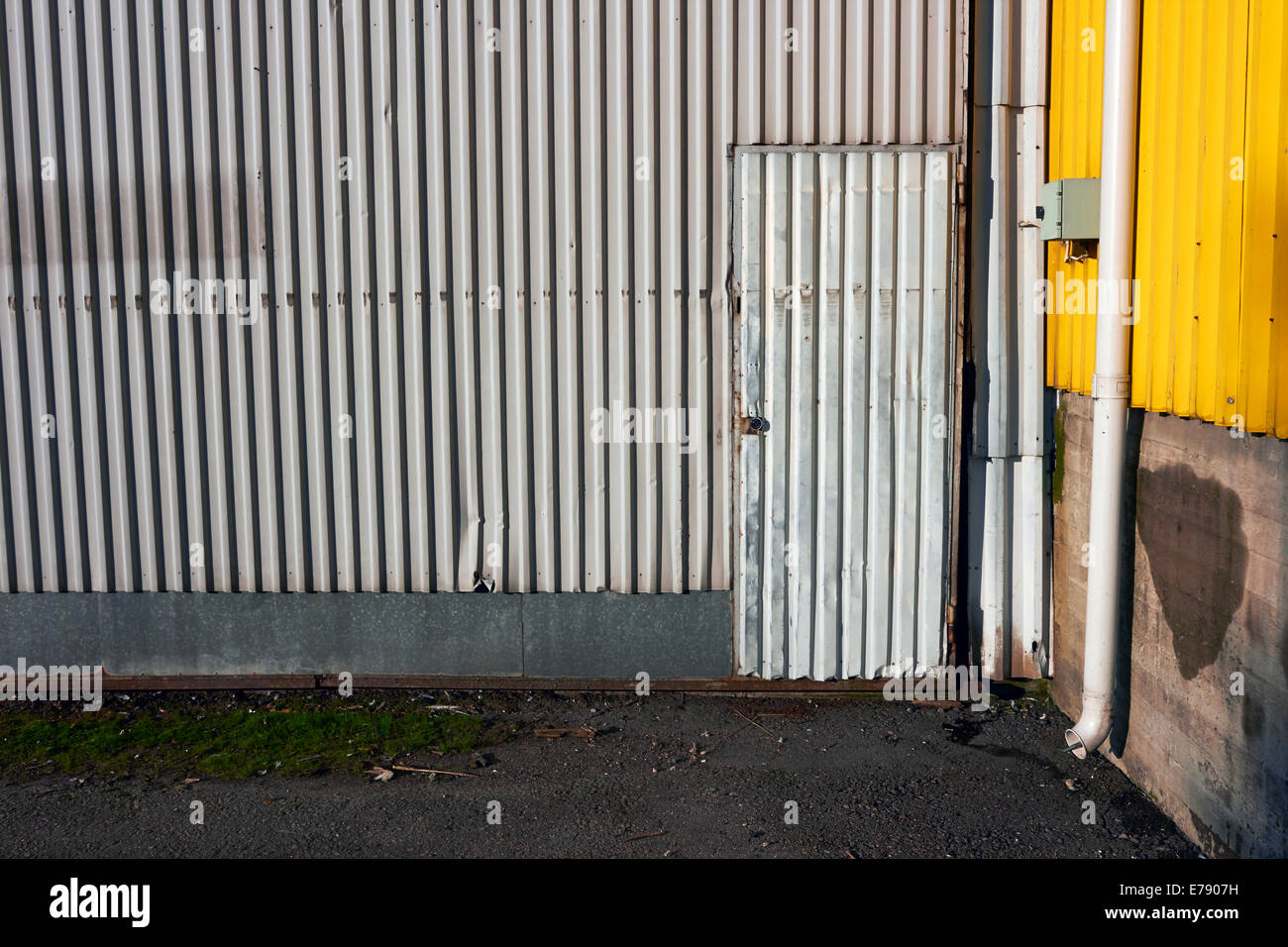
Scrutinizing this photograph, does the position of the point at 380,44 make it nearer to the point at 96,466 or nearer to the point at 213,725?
the point at 96,466

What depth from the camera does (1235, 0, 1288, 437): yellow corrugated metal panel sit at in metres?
3.90

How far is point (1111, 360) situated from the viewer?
507 centimetres

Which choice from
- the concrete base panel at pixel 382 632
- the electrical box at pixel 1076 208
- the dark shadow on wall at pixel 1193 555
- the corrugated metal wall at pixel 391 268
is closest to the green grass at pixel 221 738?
the concrete base panel at pixel 382 632

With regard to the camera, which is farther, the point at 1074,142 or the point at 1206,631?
the point at 1074,142

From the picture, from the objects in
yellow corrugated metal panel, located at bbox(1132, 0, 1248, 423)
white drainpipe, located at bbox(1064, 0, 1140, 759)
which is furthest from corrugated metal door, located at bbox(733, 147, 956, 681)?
yellow corrugated metal panel, located at bbox(1132, 0, 1248, 423)

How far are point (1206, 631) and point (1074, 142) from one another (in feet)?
8.62

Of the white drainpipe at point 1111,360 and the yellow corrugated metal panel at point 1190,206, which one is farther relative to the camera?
the white drainpipe at point 1111,360

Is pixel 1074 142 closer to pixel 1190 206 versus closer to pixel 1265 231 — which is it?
pixel 1190 206

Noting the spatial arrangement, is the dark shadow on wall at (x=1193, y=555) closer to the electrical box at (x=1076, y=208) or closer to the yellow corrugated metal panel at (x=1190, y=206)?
the yellow corrugated metal panel at (x=1190, y=206)

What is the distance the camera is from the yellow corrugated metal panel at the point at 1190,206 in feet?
13.9

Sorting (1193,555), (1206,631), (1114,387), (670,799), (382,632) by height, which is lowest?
(670,799)

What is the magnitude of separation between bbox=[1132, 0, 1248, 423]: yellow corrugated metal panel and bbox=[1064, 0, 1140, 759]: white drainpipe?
72mm

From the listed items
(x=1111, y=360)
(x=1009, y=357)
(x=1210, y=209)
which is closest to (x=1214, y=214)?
(x=1210, y=209)

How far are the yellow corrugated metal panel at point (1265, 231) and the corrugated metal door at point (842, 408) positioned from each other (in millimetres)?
2008
